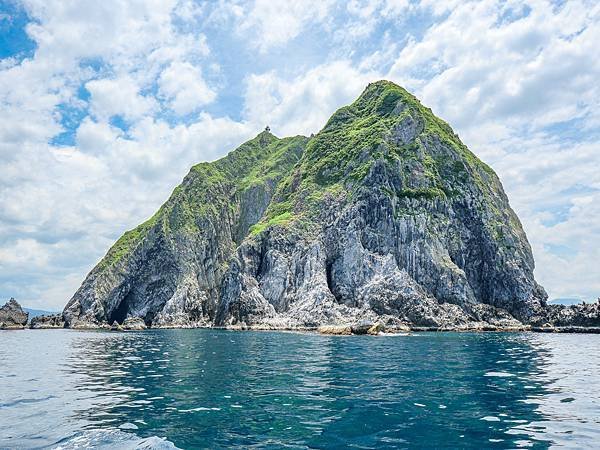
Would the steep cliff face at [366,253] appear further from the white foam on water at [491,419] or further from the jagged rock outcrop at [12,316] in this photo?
the white foam on water at [491,419]

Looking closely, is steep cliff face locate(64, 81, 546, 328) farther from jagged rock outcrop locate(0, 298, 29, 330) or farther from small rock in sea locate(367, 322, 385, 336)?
small rock in sea locate(367, 322, 385, 336)

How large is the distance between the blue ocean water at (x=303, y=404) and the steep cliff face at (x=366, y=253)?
80464 millimetres

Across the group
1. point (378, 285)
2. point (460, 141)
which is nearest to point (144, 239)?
point (378, 285)

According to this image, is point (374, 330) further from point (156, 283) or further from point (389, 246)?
point (156, 283)

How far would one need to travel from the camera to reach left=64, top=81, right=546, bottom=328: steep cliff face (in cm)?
12588

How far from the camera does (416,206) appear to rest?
141375 millimetres

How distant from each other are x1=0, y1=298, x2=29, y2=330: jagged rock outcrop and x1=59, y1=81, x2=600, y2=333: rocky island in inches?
585

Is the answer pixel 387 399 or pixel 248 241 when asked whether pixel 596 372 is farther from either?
pixel 248 241

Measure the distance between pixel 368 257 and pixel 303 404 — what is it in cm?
10764

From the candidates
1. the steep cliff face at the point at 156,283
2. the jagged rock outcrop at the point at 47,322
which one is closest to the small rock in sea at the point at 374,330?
the steep cliff face at the point at 156,283

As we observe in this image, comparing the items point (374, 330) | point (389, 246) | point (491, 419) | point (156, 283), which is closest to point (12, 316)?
point (156, 283)

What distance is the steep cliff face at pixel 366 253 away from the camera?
4956 inches

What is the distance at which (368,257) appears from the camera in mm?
130375

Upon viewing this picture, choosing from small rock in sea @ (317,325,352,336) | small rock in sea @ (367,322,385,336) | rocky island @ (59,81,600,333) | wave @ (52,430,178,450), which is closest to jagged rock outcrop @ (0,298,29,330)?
rocky island @ (59,81,600,333)
